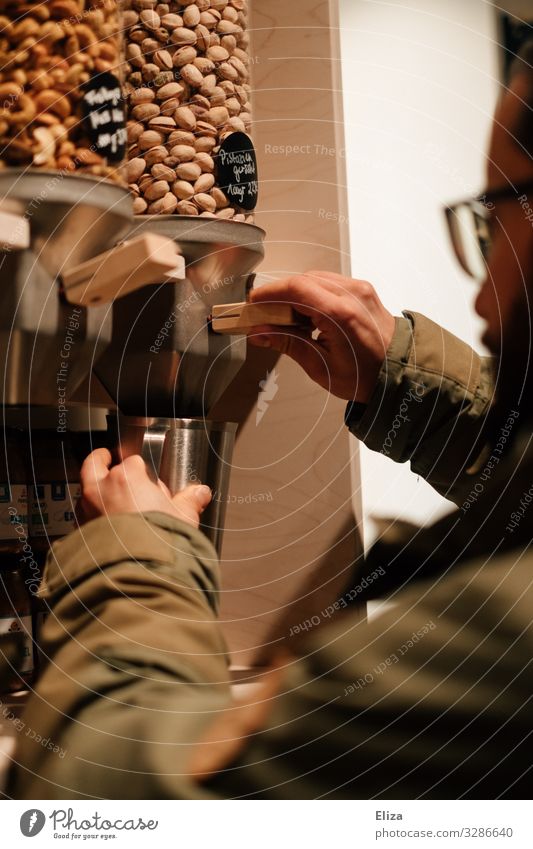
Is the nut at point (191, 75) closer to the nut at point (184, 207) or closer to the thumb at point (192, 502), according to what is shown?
the nut at point (184, 207)

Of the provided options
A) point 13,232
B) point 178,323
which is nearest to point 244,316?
point 178,323

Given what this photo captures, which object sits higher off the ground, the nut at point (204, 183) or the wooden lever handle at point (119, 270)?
the nut at point (204, 183)

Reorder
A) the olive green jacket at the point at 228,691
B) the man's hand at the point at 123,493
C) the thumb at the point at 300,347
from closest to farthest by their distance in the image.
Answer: the olive green jacket at the point at 228,691 → the man's hand at the point at 123,493 → the thumb at the point at 300,347

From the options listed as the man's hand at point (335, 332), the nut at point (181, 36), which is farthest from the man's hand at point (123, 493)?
the nut at point (181, 36)

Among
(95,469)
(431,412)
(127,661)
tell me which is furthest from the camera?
(431,412)

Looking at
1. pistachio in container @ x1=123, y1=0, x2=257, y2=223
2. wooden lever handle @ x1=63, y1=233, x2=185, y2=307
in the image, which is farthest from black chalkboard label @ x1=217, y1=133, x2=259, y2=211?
wooden lever handle @ x1=63, y1=233, x2=185, y2=307

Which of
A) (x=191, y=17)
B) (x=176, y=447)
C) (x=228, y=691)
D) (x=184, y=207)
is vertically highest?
(x=191, y=17)

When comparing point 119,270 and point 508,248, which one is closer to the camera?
point 119,270

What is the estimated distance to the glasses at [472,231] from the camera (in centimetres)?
54

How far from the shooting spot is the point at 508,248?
0.51 metres

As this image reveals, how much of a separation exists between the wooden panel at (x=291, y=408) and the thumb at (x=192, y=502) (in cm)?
11

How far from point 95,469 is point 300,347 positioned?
159mm

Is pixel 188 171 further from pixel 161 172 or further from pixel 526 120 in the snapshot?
pixel 526 120
